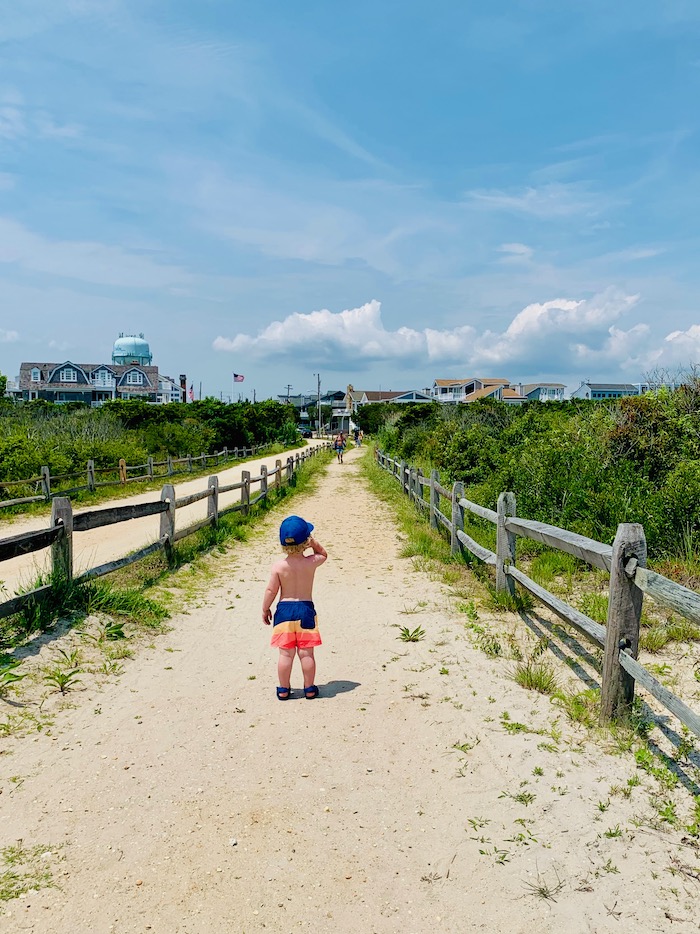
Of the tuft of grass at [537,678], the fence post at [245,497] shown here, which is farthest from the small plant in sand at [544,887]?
the fence post at [245,497]

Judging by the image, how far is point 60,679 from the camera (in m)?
5.03

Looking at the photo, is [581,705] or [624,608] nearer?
[624,608]

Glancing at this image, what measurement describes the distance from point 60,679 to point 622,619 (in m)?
4.18

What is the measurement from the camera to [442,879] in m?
2.96

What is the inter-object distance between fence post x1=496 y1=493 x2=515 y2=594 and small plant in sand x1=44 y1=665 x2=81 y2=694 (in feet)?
15.0

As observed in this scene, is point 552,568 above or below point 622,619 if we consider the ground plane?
below

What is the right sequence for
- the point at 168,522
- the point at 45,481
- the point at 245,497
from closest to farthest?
the point at 168,522 < the point at 245,497 < the point at 45,481

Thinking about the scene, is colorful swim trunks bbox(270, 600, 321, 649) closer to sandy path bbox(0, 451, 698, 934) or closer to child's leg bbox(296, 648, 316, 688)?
child's leg bbox(296, 648, 316, 688)

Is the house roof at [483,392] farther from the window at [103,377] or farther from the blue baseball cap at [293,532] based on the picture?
the blue baseball cap at [293,532]

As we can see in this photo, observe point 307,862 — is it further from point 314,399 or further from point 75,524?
point 314,399

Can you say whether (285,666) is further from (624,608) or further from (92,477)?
(92,477)

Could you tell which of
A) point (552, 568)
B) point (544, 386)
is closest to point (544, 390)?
point (544, 386)

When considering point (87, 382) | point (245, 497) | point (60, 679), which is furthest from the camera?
point (87, 382)

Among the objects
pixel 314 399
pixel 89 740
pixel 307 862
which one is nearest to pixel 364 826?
pixel 307 862
